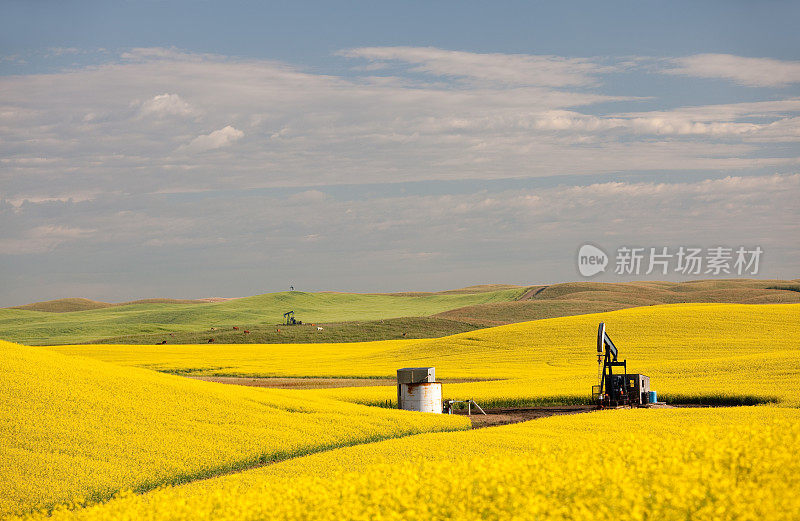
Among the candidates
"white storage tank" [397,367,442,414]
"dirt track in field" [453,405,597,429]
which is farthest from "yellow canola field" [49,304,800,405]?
"white storage tank" [397,367,442,414]

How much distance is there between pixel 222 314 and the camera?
15262cm

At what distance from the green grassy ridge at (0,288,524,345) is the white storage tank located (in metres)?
88.4

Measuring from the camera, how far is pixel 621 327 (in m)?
61.8

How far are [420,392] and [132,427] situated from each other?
47.5 ft

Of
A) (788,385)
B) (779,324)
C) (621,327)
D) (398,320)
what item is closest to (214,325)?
(398,320)

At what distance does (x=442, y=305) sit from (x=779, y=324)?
11132 cm

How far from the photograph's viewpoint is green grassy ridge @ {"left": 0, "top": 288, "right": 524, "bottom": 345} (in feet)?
418

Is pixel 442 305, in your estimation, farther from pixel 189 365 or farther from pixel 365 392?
pixel 365 392

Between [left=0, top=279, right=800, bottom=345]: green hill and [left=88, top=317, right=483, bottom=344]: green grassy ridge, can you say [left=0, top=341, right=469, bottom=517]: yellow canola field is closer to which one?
[left=88, top=317, right=483, bottom=344]: green grassy ridge

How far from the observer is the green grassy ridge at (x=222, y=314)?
127 metres

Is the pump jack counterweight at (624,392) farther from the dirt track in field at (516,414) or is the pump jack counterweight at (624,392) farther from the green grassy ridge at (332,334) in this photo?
the green grassy ridge at (332,334)

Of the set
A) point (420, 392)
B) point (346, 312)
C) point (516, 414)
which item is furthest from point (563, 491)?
point (346, 312)

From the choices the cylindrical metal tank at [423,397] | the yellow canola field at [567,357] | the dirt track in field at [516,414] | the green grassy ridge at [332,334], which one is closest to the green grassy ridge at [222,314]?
the green grassy ridge at [332,334]

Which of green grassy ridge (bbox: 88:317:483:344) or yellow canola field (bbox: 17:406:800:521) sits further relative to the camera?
green grassy ridge (bbox: 88:317:483:344)
